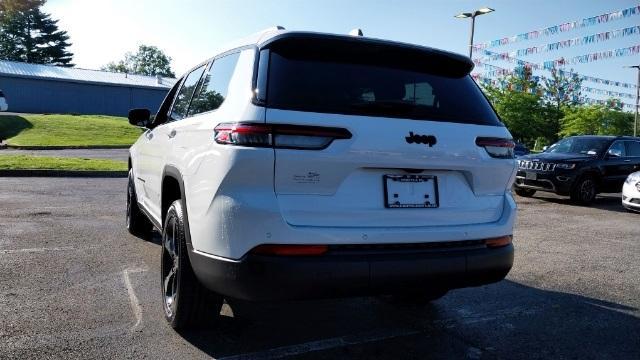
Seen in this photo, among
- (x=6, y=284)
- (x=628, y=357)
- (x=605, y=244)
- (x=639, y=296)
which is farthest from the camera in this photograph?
(x=605, y=244)

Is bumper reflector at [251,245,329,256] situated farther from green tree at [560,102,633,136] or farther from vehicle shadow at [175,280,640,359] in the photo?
green tree at [560,102,633,136]

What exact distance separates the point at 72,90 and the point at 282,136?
5230 centimetres

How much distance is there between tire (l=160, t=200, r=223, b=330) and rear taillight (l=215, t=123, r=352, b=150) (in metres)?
0.77

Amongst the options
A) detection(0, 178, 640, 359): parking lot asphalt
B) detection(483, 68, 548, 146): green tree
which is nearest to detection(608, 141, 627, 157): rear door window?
detection(0, 178, 640, 359): parking lot asphalt

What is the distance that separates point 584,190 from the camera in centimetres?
1198

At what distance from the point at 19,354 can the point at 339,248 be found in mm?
1896

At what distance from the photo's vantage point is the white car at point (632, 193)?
1061cm

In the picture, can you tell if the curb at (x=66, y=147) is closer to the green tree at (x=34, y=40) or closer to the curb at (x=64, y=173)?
the curb at (x=64, y=173)

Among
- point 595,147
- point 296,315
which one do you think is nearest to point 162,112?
point 296,315

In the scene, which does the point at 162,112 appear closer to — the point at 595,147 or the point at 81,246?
the point at 81,246

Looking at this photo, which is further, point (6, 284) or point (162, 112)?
point (162, 112)

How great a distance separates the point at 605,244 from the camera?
7.20 m

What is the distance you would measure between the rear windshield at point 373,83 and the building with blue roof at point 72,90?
50685 mm

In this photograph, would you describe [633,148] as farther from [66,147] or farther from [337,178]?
[66,147]
